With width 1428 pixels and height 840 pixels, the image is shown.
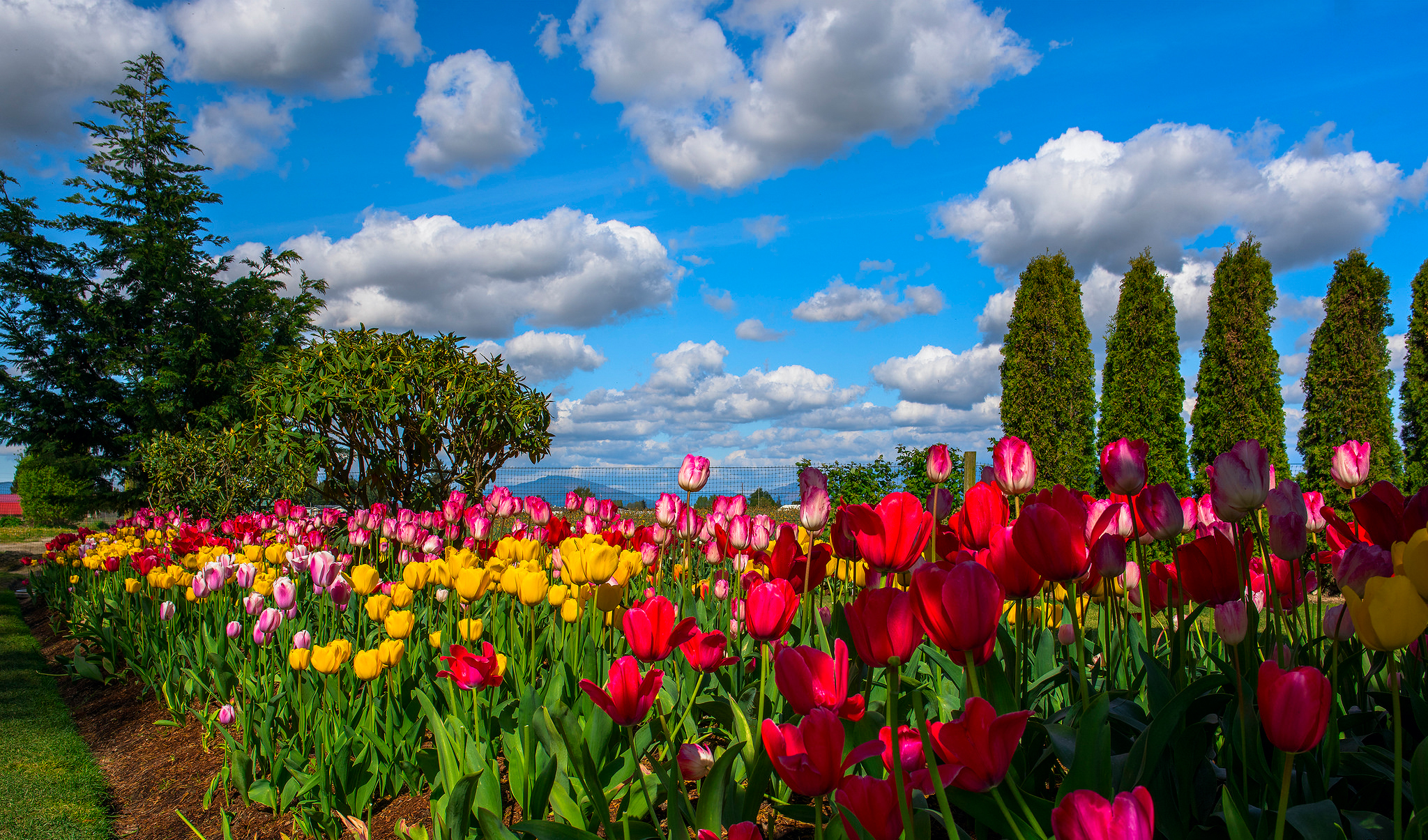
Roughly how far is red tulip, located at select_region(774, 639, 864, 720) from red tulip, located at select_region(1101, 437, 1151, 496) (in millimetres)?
813

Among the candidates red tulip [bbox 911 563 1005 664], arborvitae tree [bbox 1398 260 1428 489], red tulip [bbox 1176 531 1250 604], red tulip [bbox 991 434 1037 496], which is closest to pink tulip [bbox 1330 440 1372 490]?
red tulip [bbox 1176 531 1250 604]

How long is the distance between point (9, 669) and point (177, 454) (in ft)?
22.7

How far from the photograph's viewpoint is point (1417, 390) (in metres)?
10.1

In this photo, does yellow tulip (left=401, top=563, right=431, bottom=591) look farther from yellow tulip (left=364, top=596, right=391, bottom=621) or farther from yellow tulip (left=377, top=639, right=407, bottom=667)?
yellow tulip (left=377, top=639, right=407, bottom=667)

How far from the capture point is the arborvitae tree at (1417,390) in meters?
10.0

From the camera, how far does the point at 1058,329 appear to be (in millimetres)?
12391

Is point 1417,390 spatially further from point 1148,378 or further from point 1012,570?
point 1012,570

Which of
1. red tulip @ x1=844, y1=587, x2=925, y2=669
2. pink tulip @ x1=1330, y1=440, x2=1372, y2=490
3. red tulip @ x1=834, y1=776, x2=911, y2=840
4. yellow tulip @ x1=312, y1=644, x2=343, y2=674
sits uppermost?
pink tulip @ x1=1330, y1=440, x2=1372, y2=490

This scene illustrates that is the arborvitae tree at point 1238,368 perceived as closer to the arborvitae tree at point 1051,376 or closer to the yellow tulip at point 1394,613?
the arborvitae tree at point 1051,376

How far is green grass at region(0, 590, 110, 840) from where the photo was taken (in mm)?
3078

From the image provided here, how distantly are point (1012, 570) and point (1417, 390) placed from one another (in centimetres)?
1265

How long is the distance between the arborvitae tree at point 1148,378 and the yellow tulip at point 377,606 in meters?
11.1

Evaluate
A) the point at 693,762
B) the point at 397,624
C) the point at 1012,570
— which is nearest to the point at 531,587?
the point at 397,624

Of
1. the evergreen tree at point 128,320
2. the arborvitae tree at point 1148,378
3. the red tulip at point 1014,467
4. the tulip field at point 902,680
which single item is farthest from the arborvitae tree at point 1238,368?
the evergreen tree at point 128,320
